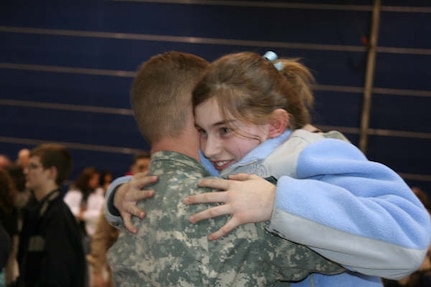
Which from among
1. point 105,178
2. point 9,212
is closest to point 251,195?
point 9,212

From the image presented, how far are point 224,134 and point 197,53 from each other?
20.9 ft

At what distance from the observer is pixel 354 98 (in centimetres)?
722

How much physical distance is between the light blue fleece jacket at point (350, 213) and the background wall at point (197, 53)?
5626mm

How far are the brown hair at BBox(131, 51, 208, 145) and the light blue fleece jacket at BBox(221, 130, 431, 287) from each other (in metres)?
0.28

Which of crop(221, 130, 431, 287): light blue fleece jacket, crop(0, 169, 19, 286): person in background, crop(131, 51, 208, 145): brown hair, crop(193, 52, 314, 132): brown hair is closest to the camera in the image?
crop(221, 130, 431, 287): light blue fleece jacket

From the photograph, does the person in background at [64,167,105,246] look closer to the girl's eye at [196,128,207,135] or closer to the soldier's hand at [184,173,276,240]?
the girl's eye at [196,128,207,135]

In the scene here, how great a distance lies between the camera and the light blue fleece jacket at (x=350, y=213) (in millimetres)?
1173

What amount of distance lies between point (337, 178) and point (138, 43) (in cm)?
670

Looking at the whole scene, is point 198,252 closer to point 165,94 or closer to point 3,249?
point 165,94

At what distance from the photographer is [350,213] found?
1.18 m

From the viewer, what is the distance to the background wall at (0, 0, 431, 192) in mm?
7113

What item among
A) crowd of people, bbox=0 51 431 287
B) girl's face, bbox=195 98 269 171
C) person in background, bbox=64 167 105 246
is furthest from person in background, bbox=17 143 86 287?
girl's face, bbox=195 98 269 171

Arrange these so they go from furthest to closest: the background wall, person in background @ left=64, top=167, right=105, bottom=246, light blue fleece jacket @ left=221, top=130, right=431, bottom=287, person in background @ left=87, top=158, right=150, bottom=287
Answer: the background wall < person in background @ left=64, top=167, right=105, bottom=246 < person in background @ left=87, top=158, right=150, bottom=287 < light blue fleece jacket @ left=221, top=130, right=431, bottom=287

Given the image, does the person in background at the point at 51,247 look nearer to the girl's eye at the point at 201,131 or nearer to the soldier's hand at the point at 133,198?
the soldier's hand at the point at 133,198
